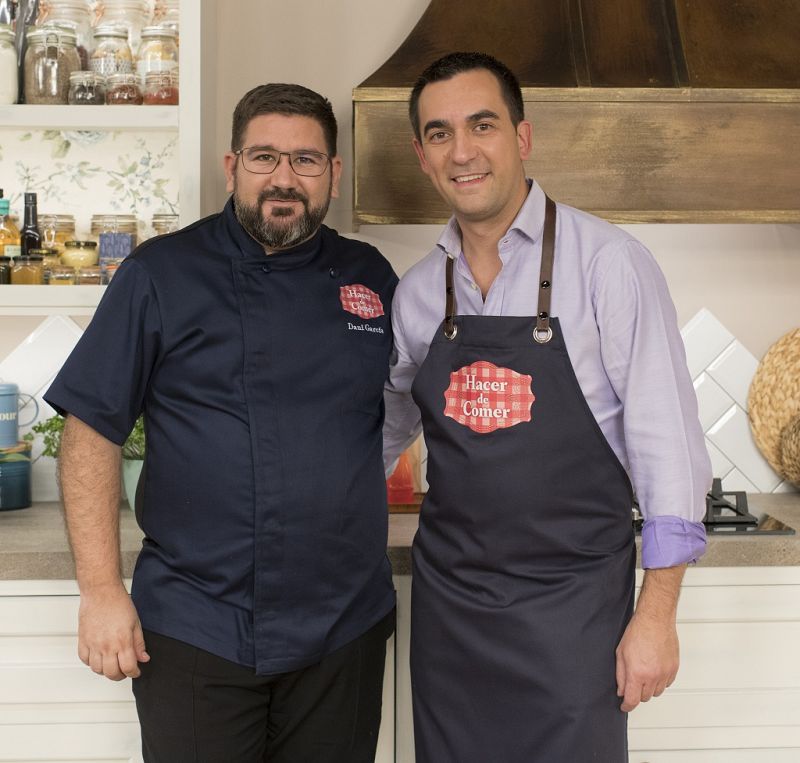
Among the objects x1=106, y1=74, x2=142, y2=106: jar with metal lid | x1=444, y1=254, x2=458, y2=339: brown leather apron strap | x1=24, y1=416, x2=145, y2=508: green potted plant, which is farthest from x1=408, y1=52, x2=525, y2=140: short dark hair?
x1=24, y1=416, x2=145, y2=508: green potted plant

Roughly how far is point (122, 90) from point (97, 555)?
1.02 m

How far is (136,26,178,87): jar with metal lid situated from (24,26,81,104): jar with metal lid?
15 cm

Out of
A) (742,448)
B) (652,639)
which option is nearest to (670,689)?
(652,639)

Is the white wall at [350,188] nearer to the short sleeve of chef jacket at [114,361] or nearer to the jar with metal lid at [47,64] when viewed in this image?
the jar with metal lid at [47,64]

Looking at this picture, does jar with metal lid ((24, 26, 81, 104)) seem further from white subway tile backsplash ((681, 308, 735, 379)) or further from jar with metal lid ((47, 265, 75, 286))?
white subway tile backsplash ((681, 308, 735, 379))

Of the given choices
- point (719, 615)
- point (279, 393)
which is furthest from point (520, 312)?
point (719, 615)

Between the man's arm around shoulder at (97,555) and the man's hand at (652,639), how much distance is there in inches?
28.1

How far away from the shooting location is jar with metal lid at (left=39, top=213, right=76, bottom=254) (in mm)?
2227

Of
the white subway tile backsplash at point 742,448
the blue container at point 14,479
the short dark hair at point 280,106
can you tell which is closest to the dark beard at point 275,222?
the short dark hair at point 280,106

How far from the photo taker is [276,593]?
61.9 inches

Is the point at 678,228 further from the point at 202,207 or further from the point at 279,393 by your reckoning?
the point at 279,393

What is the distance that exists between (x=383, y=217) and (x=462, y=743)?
3.29ft

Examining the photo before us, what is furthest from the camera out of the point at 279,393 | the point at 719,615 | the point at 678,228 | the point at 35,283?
the point at 678,228

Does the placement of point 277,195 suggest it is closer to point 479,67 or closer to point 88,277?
point 479,67
